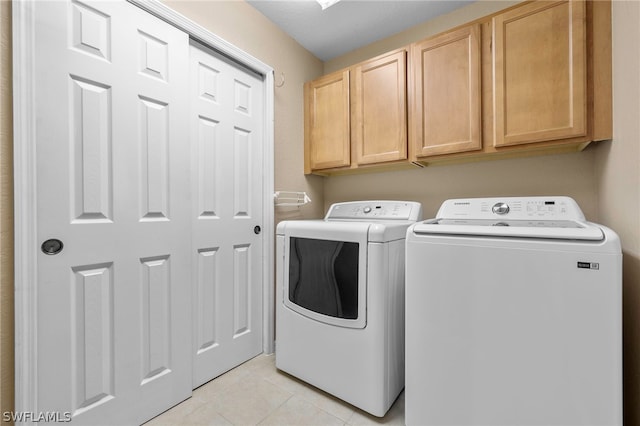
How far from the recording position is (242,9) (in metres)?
1.85

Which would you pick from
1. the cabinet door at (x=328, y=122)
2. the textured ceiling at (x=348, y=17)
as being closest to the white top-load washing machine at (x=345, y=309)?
the cabinet door at (x=328, y=122)

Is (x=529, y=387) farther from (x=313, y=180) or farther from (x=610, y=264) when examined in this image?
(x=313, y=180)

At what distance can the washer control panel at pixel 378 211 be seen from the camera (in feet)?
6.23

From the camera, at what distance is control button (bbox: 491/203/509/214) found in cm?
152

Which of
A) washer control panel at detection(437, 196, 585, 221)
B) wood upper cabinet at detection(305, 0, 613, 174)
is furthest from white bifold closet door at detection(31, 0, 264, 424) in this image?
washer control panel at detection(437, 196, 585, 221)

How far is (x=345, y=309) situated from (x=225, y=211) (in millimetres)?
961

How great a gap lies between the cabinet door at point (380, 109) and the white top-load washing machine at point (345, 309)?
695 millimetres

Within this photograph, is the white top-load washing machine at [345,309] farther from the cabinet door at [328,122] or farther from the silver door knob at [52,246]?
the silver door knob at [52,246]

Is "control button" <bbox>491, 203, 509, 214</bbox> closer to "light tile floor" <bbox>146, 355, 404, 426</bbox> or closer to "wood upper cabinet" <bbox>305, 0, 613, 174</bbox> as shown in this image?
"wood upper cabinet" <bbox>305, 0, 613, 174</bbox>

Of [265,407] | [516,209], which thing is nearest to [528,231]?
[516,209]

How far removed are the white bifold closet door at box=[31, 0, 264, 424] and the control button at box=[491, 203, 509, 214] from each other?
157 cm

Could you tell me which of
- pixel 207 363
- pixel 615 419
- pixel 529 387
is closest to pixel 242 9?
pixel 207 363

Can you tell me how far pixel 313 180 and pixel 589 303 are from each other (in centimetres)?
195

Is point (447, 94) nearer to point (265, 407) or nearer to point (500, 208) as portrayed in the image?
point (500, 208)
